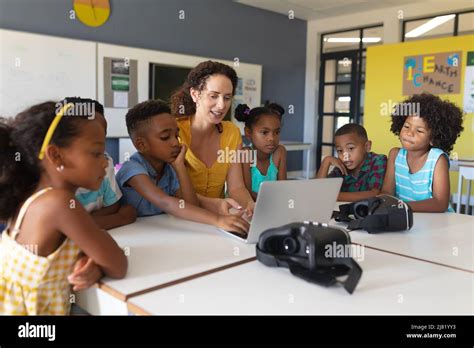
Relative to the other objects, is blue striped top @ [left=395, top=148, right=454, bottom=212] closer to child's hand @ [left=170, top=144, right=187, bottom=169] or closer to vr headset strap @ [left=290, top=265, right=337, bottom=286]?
child's hand @ [left=170, top=144, right=187, bottom=169]

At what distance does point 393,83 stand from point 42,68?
420 centimetres

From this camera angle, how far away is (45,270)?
38.9 inches

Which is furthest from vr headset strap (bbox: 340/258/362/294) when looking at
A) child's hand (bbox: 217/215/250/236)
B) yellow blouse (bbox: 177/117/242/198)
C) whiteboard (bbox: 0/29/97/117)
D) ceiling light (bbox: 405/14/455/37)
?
→ ceiling light (bbox: 405/14/455/37)

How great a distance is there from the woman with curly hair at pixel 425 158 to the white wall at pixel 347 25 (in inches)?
160

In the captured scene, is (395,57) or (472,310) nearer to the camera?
(472,310)

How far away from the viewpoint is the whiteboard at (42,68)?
13.7 ft

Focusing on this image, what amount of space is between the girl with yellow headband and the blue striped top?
1.55m

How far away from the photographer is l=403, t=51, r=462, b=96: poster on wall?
5133mm

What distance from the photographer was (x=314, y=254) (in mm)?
1009
